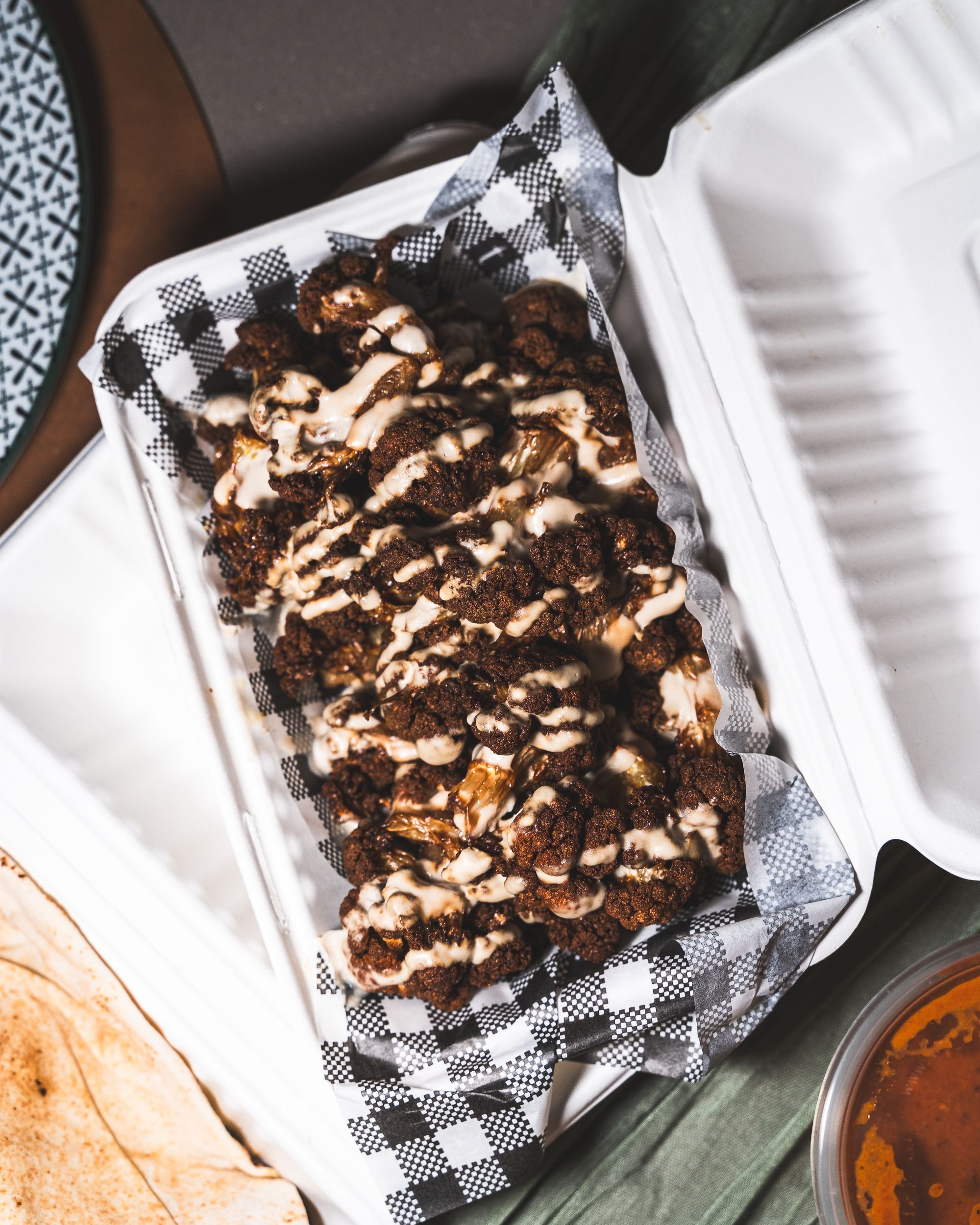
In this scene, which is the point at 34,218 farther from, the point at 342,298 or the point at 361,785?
the point at 361,785

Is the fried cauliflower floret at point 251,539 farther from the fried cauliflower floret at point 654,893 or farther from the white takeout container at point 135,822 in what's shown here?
the fried cauliflower floret at point 654,893

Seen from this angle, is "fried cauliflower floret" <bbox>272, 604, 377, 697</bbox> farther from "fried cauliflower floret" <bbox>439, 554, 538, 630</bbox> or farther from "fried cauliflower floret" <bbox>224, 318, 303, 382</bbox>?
"fried cauliflower floret" <bbox>224, 318, 303, 382</bbox>

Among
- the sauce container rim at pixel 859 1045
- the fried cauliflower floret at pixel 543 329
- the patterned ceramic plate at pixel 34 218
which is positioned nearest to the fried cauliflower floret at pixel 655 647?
the fried cauliflower floret at pixel 543 329

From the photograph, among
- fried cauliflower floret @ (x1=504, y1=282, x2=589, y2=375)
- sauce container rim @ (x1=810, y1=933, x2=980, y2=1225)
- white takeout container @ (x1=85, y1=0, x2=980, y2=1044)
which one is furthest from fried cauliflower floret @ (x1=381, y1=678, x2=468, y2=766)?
sauce container rim @ (x1=810, y1=933, x2=980, y2=1225)

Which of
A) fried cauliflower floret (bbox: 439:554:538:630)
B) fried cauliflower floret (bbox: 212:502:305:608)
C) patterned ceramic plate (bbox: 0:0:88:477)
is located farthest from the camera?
patterned ceramic plate (bbox: 0:0:88:477)

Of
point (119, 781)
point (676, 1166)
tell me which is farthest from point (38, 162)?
point (676, 1166)

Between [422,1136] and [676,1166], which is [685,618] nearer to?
[422,1136]

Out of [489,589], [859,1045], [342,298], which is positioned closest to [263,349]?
[342,298]
